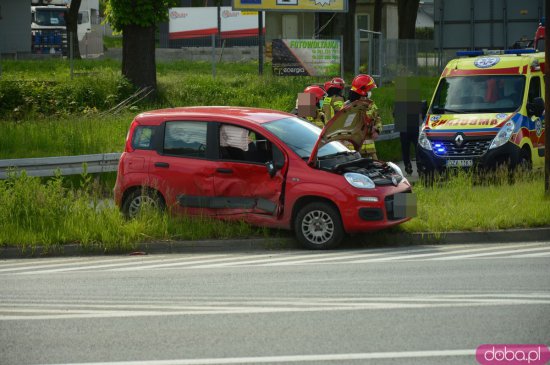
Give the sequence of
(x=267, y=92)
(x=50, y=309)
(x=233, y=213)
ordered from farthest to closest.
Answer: (x=267, y=92), (x=233, y=213), (x=50, y=309)

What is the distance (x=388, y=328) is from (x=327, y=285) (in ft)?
7.24

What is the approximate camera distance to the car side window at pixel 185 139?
1456 centimetres

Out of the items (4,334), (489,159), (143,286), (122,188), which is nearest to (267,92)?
(489,159)

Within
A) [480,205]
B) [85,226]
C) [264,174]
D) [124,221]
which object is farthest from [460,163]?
[85,226]

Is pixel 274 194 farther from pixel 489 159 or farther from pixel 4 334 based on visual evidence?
pixel 489 159

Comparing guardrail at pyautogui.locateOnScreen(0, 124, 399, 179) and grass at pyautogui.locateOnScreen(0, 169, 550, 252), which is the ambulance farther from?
guardrail at pyautogui.locateOnScreen(0, 124, 399, 179)

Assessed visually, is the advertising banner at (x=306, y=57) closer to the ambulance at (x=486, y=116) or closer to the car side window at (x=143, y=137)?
the ambulance at (x=486, y=116)

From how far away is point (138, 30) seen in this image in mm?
28281

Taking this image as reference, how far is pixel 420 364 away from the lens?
7.65 metres

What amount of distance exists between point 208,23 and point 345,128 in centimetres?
4984

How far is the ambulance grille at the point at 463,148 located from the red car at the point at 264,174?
4978 millimetres

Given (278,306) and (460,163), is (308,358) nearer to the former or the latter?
(278,306)

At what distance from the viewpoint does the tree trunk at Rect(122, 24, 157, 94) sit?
1115 inches

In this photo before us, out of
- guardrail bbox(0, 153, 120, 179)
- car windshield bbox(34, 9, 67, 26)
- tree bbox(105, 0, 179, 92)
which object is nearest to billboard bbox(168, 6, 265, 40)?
car windshield bbox(34, 9, 67, 26)
